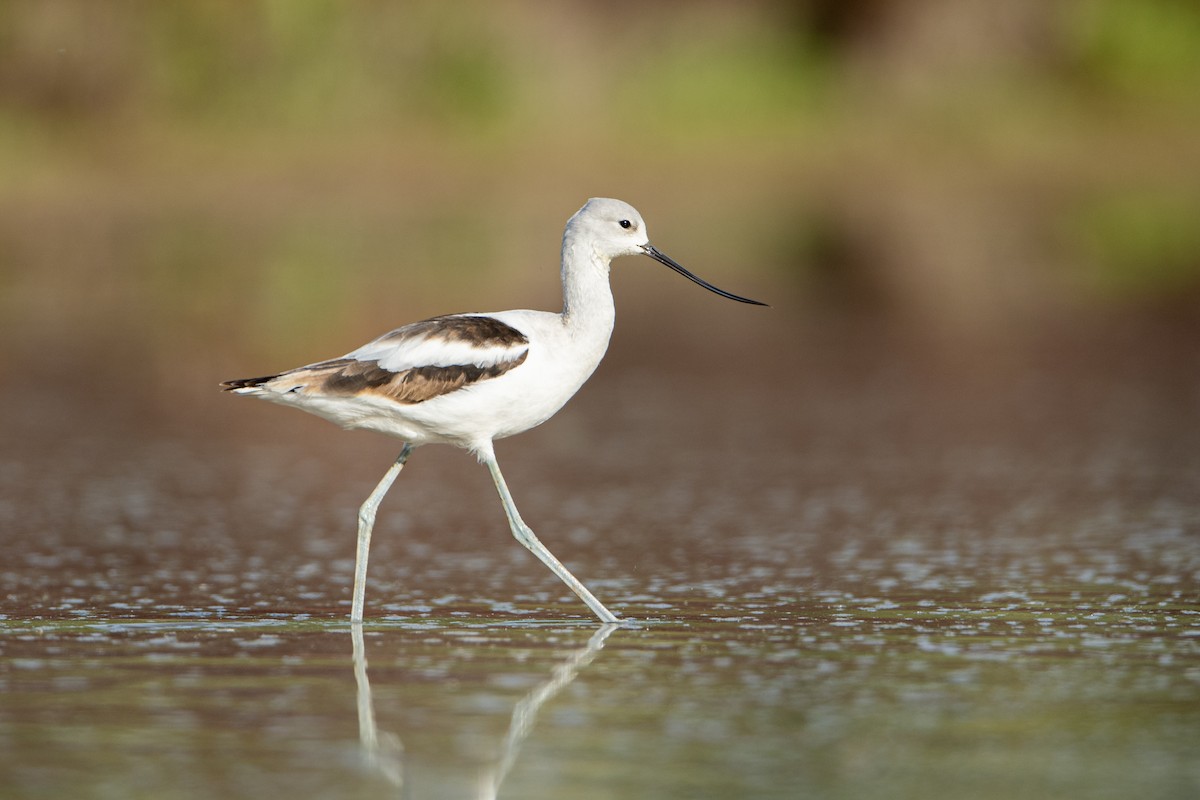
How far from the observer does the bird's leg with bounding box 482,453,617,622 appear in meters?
6.70

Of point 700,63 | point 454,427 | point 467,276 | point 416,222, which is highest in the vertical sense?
point 700,63

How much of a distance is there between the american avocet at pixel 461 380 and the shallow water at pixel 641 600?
0.53 metres

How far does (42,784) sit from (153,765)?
0.25 meters

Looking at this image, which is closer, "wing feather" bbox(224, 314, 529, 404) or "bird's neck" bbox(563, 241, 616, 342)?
"wing feather" bbox(224, 314, 529, 404)

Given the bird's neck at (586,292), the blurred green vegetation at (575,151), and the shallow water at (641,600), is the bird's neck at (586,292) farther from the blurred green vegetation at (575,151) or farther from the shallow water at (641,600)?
the blurred green vegetation at (575,151)

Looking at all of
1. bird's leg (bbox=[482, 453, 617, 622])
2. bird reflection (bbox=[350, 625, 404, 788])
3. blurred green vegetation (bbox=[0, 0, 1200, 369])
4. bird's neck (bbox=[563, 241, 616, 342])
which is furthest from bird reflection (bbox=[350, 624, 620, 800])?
blurred green vegetation (bbox=[0, 0, 1200, 369])

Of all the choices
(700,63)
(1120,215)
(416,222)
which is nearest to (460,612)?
(416,222)

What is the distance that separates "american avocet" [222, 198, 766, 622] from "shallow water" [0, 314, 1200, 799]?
526 millimetres

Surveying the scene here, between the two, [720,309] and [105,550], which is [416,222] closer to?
[720,309]

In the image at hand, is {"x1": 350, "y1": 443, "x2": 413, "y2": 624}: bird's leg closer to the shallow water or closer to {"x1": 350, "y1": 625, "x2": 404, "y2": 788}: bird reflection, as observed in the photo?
the shallow water

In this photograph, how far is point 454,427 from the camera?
6898 millimetres

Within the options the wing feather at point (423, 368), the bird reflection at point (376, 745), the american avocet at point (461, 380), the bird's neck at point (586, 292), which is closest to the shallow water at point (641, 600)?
the bird reflection at point (376, 745)

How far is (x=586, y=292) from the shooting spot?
7133 mm

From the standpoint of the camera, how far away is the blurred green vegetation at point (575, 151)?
1708cm
